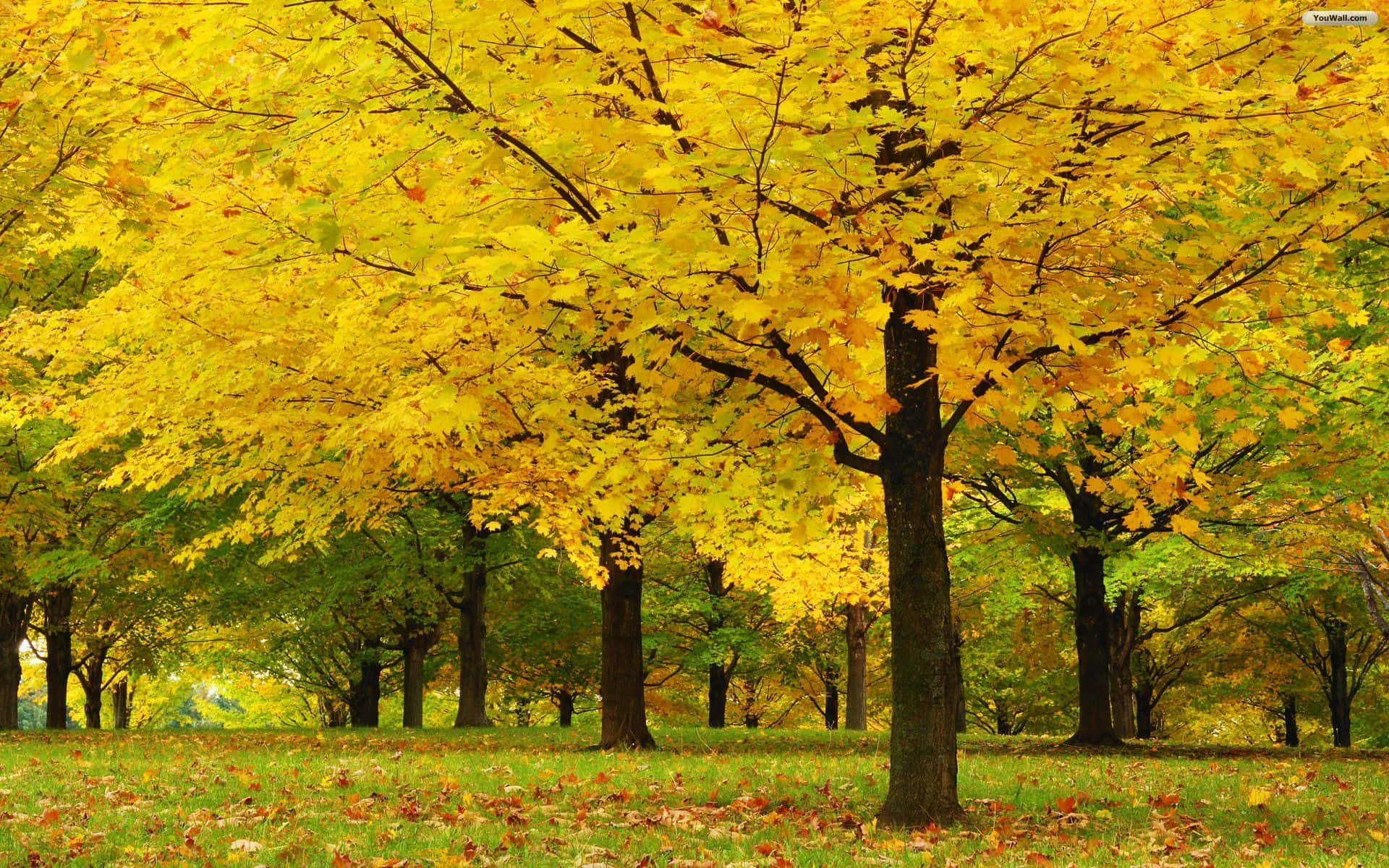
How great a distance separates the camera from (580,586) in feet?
91.6

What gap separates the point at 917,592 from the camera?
7.76m

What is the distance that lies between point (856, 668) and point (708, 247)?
1992 cm

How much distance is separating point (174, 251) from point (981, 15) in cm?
805

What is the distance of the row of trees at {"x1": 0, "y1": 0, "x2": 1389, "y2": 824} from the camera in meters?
5.25

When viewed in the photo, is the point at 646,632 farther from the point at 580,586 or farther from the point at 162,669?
the point at 162,669

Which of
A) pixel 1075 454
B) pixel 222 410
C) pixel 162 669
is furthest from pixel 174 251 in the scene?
pixel 162 669

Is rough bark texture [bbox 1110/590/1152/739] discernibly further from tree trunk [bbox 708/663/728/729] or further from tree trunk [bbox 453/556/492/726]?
tree trunk [bbox 453/556/492/726]

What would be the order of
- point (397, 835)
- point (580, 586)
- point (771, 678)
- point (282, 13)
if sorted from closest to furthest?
point (282, 13)
point (397, 835)
point (580, 586)
point (771, 678)

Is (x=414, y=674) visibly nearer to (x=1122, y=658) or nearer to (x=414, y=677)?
(x=414, y=677)

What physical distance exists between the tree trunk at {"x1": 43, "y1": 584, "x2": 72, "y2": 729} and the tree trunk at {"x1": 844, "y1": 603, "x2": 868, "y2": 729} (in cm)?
1707

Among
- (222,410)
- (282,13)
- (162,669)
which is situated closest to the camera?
(282,13)

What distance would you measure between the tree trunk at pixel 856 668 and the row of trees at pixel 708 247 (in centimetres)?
1036

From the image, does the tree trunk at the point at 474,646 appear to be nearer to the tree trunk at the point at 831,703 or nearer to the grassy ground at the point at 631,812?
the grassy ground at the point at 631,812

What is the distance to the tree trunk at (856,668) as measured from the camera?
23562mm
